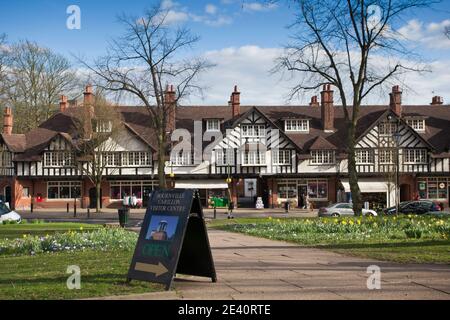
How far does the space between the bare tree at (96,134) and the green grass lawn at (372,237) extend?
91.1ft

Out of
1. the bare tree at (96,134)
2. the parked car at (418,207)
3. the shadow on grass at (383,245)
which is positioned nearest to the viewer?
the shadow on grass at (383,245)

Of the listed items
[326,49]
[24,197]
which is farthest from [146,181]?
[326,49]

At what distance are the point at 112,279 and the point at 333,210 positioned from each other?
30689mm

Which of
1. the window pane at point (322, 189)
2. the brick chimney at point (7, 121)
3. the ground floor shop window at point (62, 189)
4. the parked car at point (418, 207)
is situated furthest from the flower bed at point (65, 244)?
the brick chimney at point (7, 121)

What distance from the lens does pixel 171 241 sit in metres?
9.52

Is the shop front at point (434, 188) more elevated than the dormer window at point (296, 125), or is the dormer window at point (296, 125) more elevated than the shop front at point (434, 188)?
the dormer window at point (296, 125)

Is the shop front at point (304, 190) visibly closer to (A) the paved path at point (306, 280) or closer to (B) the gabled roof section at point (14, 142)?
(B) the gabled roof section at point (14, 142)

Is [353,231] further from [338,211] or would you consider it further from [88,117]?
[88,117]

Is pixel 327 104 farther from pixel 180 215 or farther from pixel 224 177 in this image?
pixel 180 215

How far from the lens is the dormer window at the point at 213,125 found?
5725 centimetres

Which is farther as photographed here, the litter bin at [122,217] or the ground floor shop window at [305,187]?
the ground floor shop window at [305,187]

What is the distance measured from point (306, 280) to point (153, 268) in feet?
8.70

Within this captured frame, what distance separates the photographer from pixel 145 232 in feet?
33.2

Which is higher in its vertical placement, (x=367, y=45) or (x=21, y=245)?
(x=367, y=45)
